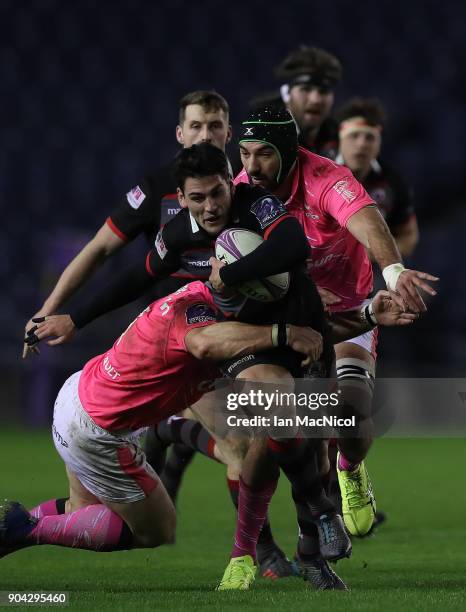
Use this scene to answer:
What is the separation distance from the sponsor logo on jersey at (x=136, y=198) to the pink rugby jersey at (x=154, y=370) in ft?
4.85

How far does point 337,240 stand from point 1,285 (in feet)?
31.2

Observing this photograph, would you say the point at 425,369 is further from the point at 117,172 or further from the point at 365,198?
the point at 365,198

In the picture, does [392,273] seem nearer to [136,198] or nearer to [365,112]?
[136,198]

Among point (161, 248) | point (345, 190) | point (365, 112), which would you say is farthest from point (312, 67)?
point (161, 248)

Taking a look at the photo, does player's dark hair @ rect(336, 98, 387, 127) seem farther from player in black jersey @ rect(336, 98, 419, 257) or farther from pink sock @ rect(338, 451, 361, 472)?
pink sock @ rect(338, 451, 361, 472)

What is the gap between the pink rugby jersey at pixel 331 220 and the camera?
484 centimetres

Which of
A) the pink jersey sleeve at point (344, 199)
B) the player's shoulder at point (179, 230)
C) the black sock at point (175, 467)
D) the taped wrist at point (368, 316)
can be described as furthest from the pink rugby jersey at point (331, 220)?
the black sock at point (175, 467)

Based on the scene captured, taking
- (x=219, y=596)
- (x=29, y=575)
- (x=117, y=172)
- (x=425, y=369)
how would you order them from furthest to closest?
(x=117, y=172), (x=425, y=369), (x=29, y=575), (x=219, y=596)

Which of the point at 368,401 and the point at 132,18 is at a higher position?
the point at 132,18

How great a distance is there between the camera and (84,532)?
450 centimetres

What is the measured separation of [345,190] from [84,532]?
166 centimetres

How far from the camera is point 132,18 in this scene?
17188mm

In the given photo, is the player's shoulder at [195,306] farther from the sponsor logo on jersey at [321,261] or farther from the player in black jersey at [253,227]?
the sponsor logo on jersey at [321,261]

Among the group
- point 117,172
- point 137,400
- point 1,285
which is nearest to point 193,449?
point 137,400
